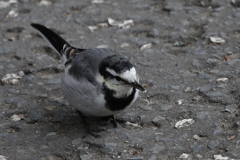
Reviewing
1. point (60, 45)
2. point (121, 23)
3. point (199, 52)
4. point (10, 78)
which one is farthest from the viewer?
point (121, 23)

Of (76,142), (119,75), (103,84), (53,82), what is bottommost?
(53,82)

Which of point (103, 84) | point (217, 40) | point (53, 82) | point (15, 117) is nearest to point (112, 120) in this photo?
point (103, 84)

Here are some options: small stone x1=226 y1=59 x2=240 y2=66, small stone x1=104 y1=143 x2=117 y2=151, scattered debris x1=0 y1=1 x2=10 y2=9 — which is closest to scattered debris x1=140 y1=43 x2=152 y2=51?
small stone x1=226 y1=59 x2=240 y2=66

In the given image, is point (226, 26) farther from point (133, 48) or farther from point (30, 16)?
point (30, 16)

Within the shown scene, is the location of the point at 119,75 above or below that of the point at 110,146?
above

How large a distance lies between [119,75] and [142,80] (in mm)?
1408

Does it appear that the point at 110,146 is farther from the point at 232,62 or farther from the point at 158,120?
the point at 232,62

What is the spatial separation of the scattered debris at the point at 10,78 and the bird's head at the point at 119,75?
175 centimetres

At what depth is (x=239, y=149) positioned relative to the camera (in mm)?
4004

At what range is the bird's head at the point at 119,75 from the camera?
4.11m

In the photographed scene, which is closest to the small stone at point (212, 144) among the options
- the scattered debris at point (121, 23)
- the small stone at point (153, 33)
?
the small stone at point (153, 33)

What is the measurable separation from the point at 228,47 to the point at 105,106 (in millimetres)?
2501

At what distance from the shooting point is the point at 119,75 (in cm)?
412

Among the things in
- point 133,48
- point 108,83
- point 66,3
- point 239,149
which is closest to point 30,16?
point 66,3
